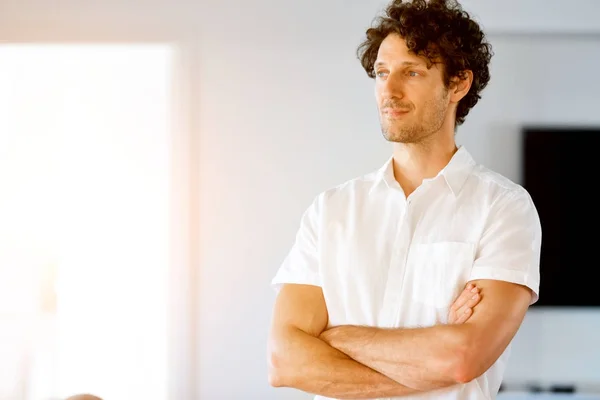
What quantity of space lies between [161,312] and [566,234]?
6.45 ft

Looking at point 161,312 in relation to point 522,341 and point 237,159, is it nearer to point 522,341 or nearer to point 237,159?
point 237,159

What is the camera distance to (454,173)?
6.23 feet

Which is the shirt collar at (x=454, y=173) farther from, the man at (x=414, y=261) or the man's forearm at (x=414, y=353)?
the man's forearm at (x=414, y=353)

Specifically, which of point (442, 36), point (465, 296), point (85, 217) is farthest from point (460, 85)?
point (85, 217)

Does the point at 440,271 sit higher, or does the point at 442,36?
the point at 442,36

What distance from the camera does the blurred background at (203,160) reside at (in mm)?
3527

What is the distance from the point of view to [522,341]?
3510 millimetres

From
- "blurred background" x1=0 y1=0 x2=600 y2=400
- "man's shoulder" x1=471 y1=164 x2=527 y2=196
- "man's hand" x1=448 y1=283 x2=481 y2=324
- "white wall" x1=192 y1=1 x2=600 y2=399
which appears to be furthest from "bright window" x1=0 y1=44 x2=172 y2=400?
"man's hand" x1=448 y1=283 x2=481 y2=324

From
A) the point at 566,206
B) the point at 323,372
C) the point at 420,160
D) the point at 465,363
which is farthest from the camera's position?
the point at 566,206

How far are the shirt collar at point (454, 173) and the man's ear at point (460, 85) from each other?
0.15 meters

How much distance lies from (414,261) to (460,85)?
0.53 meters

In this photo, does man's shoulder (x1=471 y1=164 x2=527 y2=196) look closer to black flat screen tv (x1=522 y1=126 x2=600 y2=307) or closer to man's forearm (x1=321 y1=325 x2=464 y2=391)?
man's forearm (x1=321 y1=325 x2=464 y2=391)

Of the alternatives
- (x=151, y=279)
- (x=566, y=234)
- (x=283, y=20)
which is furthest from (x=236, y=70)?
(x=566, y=234)

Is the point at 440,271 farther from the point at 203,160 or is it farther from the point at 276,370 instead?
the point at 203,160
